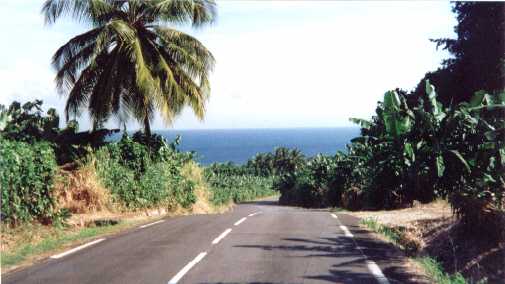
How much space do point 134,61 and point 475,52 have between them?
15.1 metres

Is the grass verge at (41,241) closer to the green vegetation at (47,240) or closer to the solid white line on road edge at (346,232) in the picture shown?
the green vegetation at (47,240)

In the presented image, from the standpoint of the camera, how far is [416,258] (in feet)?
29.5

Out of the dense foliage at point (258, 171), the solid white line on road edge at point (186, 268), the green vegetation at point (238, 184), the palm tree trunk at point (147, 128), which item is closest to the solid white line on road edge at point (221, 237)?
the solid white line on road edge at point (186, 268)

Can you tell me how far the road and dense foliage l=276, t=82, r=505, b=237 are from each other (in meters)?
1.85

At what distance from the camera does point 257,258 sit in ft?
30.0

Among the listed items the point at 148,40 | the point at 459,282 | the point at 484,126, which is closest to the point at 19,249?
the point at 459,282

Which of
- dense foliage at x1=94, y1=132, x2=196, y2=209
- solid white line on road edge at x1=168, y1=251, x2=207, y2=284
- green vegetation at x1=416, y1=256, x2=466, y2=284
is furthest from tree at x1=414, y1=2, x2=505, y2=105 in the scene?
solid white line on road edge at x1=168, y1=251, x2=207, y2=284

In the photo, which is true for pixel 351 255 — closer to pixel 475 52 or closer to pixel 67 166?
pixel 67 166

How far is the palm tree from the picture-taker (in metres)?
18.4

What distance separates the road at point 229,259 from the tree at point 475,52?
13.4 meters

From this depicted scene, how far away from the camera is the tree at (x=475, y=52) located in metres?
23.0

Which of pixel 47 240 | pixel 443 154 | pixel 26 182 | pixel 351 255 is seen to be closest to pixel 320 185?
pixel 443 154

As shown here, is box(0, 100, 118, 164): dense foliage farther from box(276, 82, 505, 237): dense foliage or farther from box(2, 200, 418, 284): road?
box(276, 82, 505, 237): dense foliage

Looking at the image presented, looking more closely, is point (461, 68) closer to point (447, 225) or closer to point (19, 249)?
point (447, 225)
